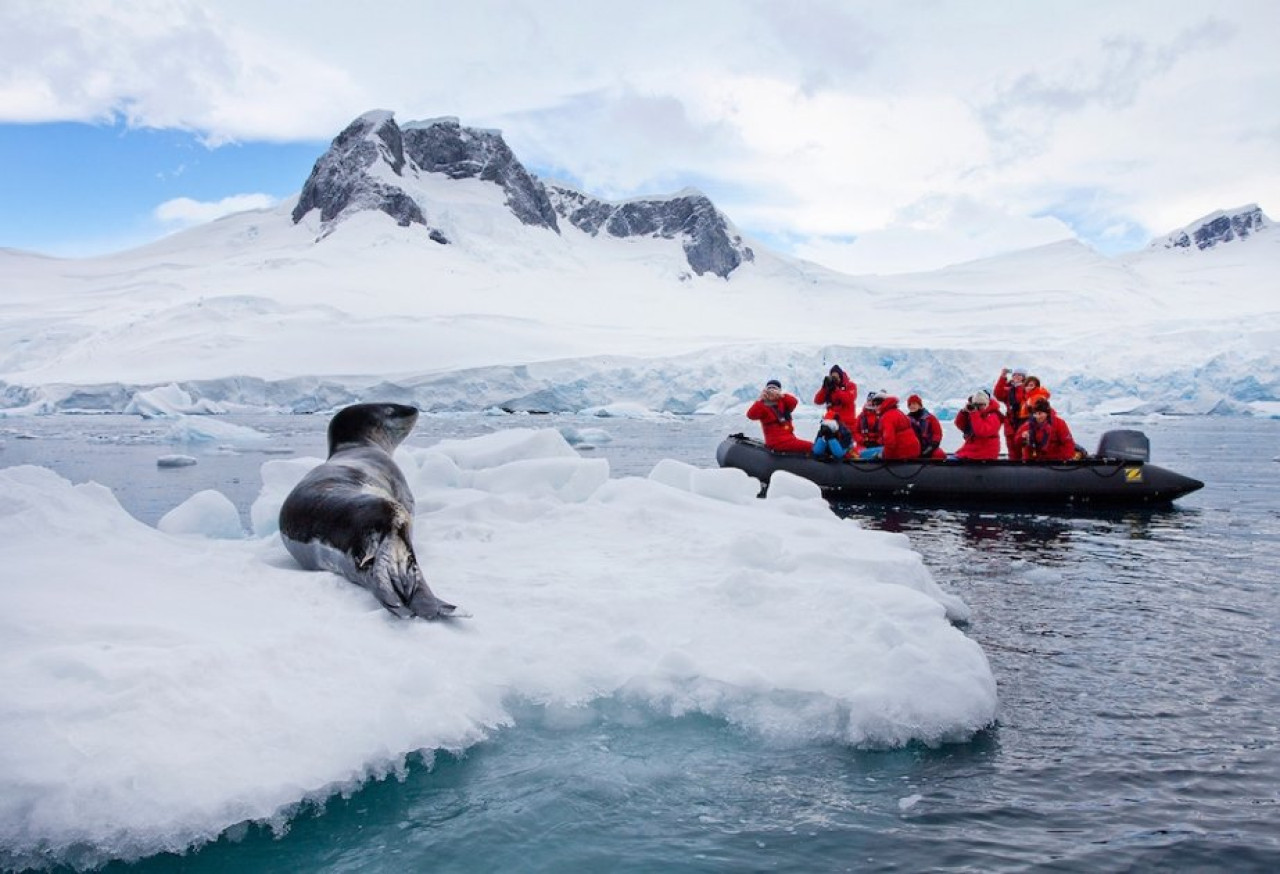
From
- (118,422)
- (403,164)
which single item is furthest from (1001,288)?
(118,422)

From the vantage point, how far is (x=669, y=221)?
333 feet

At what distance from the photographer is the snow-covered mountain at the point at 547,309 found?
36.0 meters

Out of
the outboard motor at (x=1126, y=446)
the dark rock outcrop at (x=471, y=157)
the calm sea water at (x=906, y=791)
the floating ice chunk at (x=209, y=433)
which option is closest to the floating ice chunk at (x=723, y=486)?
the calm sea water at (x=906, y=791)

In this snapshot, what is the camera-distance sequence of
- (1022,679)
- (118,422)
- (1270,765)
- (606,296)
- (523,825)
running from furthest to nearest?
(606,296) → (118,422) → (1022,679) → (1270,765) → (523,825)

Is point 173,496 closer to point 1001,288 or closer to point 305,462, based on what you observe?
point 305,462

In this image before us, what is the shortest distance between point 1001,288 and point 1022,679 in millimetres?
76073

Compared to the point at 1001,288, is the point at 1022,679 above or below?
below

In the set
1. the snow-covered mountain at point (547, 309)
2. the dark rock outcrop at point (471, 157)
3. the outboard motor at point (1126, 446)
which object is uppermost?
the dark rock outcrop at point (471, 157)

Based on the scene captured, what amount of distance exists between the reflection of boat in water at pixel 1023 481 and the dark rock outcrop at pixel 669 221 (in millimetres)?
88511

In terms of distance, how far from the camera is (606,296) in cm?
7400

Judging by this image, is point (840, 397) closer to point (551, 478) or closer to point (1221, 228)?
point (551, 478)

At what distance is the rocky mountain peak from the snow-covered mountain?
0.30 metres

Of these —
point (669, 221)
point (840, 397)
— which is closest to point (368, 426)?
point (840, 397)

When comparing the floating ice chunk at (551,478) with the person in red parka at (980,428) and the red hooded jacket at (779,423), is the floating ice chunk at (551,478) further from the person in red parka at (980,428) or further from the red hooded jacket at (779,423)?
the person in red parka at (980,428)
